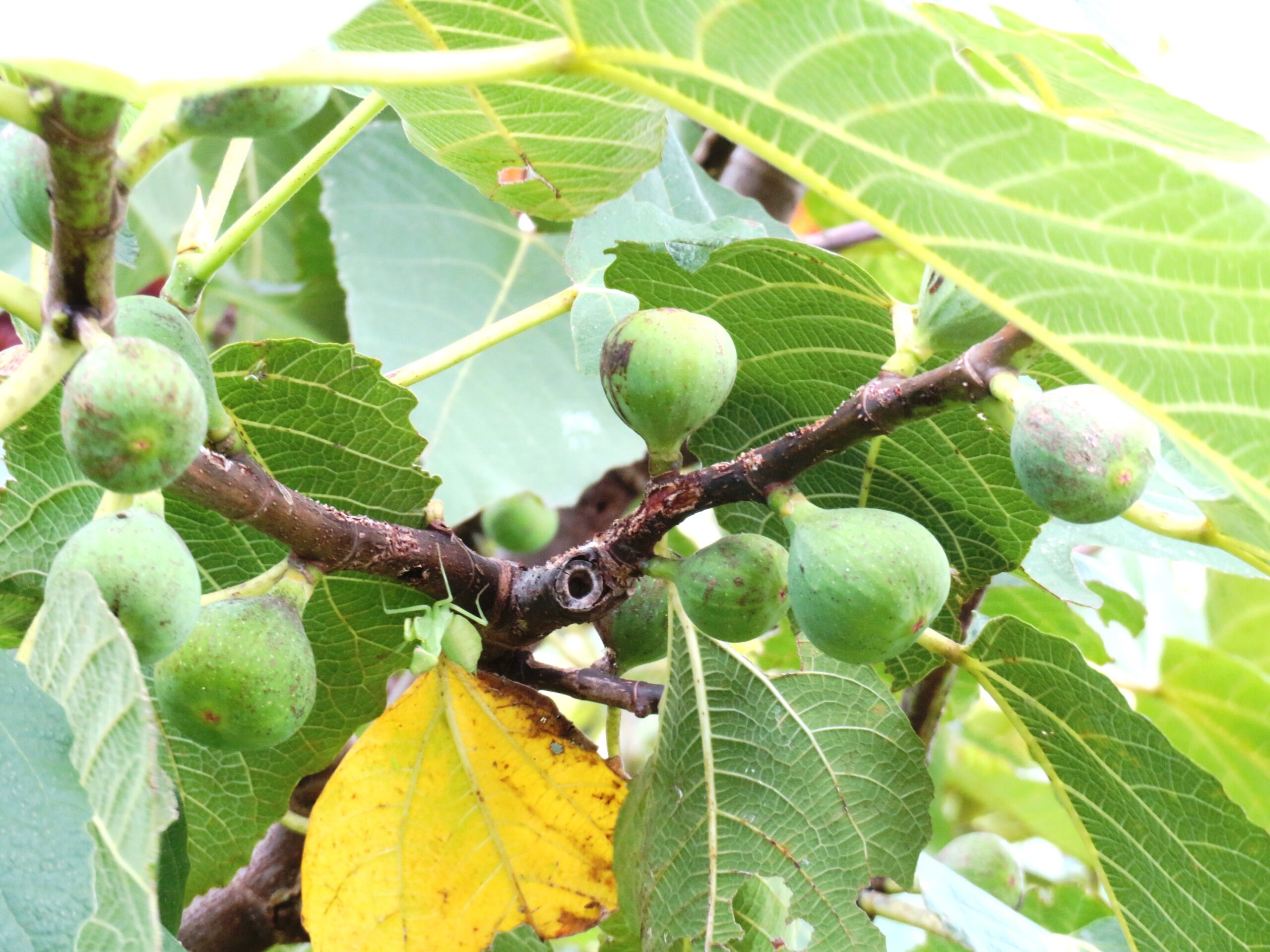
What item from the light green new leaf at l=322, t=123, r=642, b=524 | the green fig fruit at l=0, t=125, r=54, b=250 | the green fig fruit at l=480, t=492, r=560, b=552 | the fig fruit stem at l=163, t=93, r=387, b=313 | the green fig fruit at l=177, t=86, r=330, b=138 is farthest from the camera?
the green fig fruit at l=480, t=492, r=560, b=552

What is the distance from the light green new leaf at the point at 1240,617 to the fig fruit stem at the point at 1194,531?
4.08 ft

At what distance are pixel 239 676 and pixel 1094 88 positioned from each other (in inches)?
23.3

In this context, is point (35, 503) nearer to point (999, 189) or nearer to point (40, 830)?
point (40, 830)

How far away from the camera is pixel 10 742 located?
0.58 meters

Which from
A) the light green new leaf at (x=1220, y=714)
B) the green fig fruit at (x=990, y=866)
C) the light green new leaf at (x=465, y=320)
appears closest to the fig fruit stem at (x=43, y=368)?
the light green new leaf at (x=465, y=320)

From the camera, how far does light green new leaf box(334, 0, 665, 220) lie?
85 cm

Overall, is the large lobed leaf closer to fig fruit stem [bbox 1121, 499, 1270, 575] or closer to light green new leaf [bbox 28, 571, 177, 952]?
light green new leaf [bbox 28, 571, 177, 952]

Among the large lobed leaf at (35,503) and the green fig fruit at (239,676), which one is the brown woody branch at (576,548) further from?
the large lobed leaf at (35,503)

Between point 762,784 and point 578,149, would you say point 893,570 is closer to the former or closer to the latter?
point 762,784

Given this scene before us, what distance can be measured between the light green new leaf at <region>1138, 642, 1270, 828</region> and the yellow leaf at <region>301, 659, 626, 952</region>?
1091 millimetres

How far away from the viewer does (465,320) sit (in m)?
1.60

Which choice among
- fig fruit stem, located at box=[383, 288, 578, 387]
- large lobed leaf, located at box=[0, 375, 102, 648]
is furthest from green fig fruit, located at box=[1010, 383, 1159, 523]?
large lobed leaf, located at box=[0, 375, 102, 648]

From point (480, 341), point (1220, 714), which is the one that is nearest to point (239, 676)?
point (480, 341)

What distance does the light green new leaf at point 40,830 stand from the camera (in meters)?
0.56
